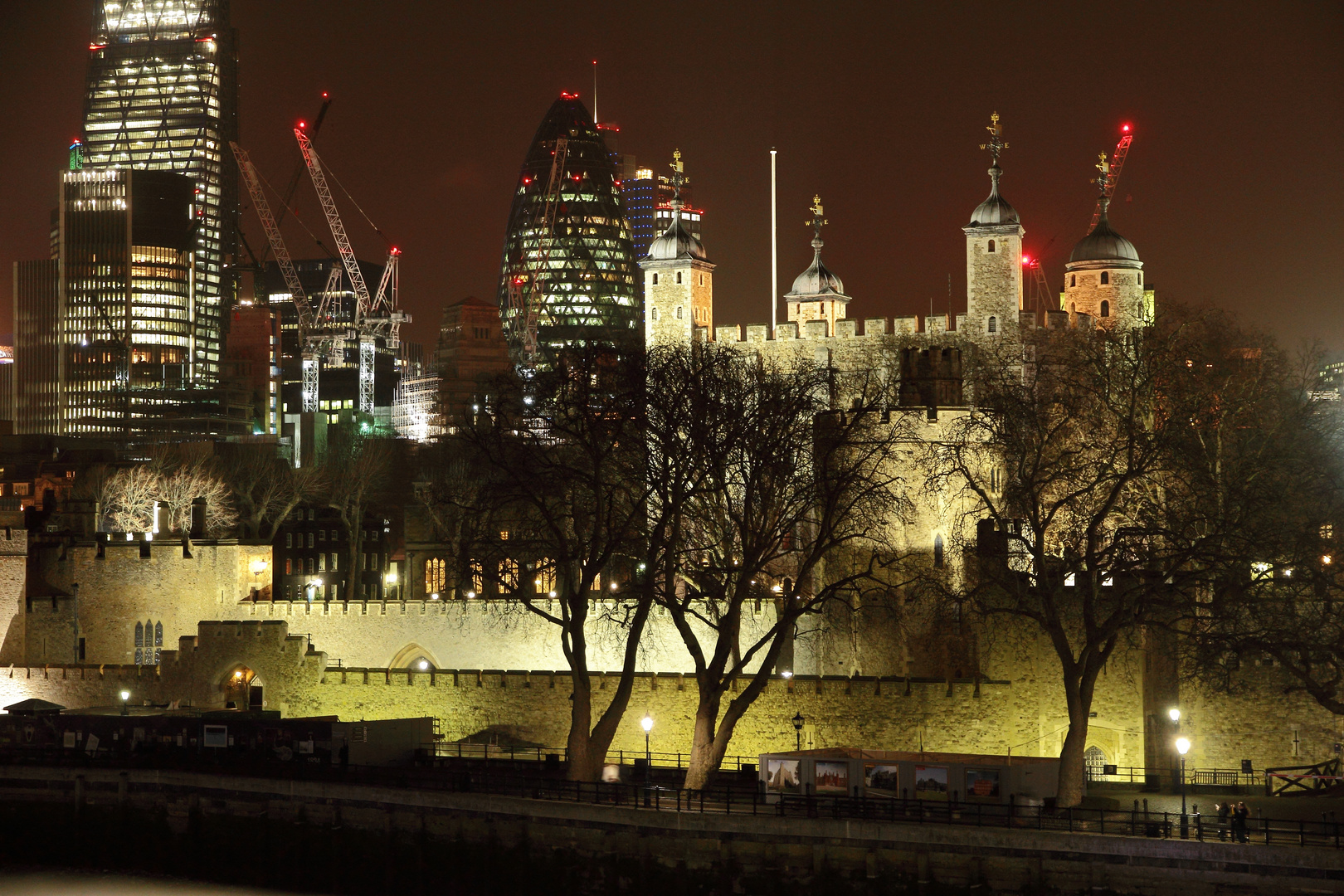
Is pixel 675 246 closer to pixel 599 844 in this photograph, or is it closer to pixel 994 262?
pixel 994 262

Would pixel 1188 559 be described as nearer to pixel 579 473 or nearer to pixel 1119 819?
pixel 1119 819

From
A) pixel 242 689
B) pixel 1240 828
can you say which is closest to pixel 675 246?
pixel 242 689

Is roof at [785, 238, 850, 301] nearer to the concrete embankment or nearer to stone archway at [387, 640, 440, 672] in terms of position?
stone archway at [387, 640, 440, 672]

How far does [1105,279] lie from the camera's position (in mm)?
86688

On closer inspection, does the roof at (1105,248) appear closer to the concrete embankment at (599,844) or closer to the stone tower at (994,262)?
the stone tower at (994,262)

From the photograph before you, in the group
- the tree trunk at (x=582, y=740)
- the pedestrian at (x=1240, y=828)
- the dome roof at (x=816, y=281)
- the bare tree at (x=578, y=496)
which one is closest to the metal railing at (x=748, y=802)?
the pedestrian at (x=1240, y=828)

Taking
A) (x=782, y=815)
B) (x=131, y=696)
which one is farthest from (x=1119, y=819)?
(x=131, y=696)

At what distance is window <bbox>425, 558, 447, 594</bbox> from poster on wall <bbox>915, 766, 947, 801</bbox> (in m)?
47.1

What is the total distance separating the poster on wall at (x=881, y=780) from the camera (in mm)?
40312

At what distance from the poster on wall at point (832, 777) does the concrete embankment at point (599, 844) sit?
117 inches

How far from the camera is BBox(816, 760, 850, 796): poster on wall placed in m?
40.5

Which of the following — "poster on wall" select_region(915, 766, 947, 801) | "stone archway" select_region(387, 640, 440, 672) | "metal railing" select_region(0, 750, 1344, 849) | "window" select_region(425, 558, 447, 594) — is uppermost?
"window" select_region(425, 558, 447, 594)

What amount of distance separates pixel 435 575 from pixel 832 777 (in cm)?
4911

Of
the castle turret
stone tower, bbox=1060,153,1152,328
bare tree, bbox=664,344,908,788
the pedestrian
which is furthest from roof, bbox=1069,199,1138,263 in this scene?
the pedestrian
